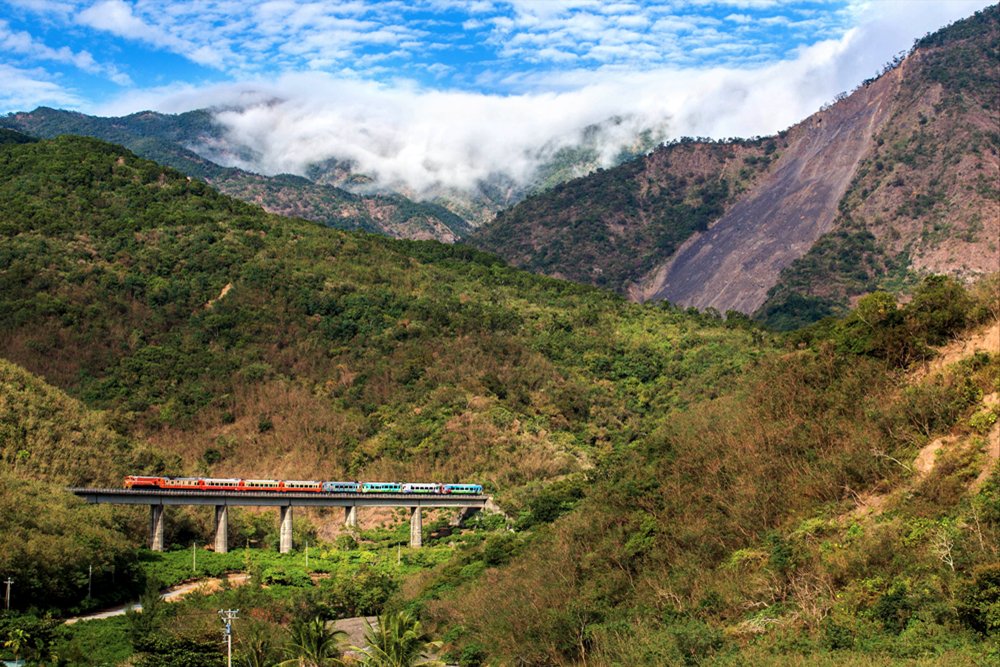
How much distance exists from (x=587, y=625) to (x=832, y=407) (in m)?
15.9

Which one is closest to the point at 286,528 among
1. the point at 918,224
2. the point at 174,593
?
the point at 174,593

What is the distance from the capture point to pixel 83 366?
109 m

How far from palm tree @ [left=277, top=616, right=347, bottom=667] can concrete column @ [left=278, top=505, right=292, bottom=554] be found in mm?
38783

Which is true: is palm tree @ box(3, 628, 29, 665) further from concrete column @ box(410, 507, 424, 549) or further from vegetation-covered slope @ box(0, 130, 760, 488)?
vegetation-covered slope @ box(0, 130, 760, 488)

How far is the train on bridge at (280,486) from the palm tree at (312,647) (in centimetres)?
3552

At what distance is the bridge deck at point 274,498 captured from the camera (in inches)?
2960

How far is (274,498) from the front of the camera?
83.1m

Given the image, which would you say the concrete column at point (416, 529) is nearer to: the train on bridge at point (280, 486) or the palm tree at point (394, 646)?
the train on bridge at point (280, 486)

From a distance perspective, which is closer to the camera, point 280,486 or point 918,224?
point 280,486

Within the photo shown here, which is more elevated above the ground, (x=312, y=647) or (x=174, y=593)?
(x=312, y=647)

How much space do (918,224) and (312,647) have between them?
16704 centimetres

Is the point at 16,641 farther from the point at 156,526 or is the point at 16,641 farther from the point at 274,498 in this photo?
the point at 274,498

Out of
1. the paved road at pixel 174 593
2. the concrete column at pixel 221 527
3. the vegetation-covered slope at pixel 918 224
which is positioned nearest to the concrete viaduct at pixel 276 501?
the concrete column at pixel 221 527

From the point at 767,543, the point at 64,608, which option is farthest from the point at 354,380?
the point at 767,543
